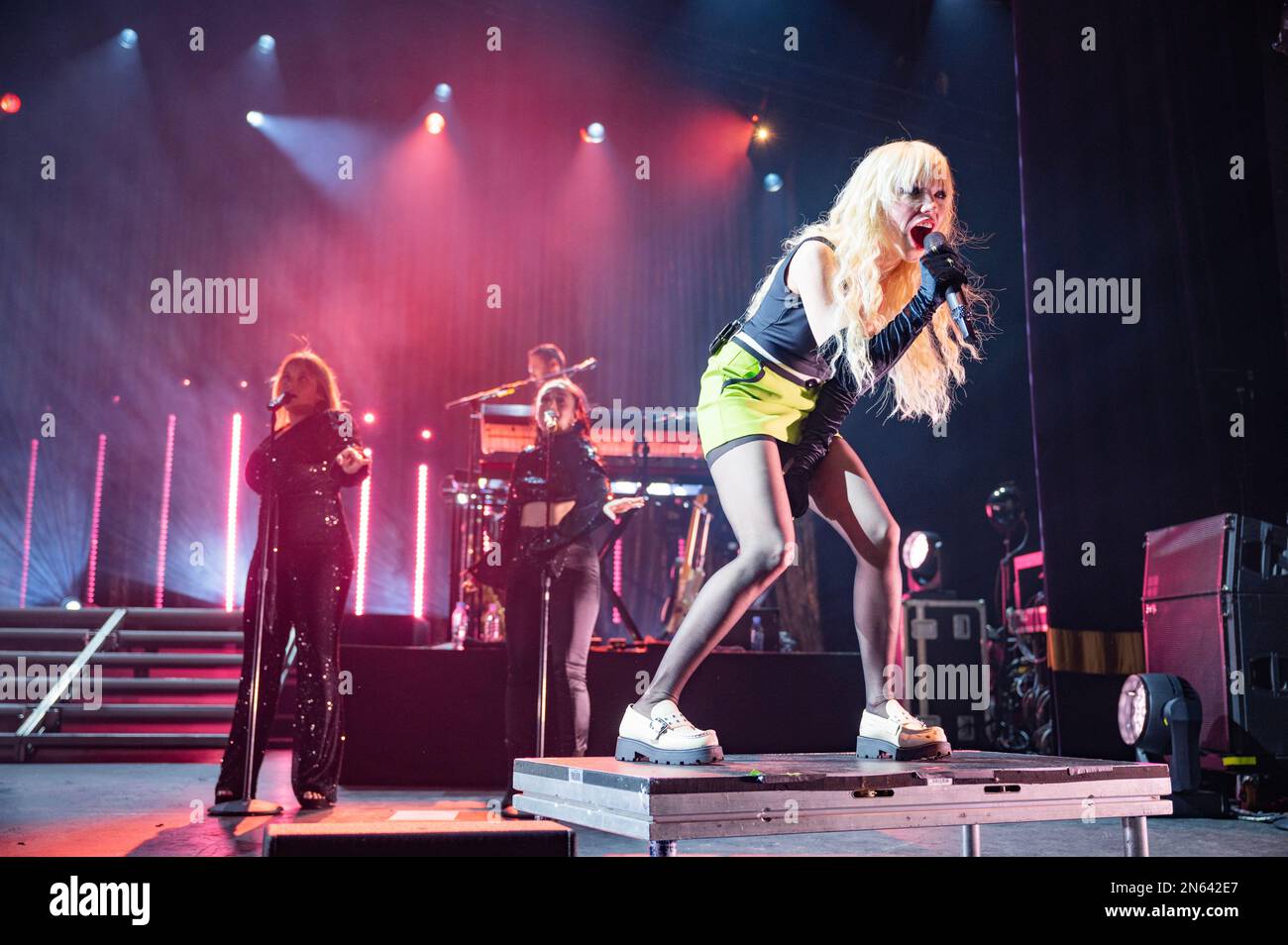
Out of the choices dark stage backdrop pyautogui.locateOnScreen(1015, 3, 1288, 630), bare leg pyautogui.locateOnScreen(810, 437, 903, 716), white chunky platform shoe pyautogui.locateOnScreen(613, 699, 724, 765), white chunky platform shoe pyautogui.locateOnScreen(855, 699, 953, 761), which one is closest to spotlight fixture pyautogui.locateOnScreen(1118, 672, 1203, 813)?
dark stage backdrop pyautogui.locateOnScreen(1015, 3, 1288, 630)

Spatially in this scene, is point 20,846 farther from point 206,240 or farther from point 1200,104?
point 206,240

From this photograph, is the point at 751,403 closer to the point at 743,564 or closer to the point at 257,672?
the point at 743,564

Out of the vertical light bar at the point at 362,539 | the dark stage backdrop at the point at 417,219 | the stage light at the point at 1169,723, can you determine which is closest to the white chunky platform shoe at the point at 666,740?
the stage light at the point at 1169,723

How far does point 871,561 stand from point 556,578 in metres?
2.04

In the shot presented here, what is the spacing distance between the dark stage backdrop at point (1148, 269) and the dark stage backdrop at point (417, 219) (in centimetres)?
224

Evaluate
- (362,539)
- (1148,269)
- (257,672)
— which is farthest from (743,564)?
(362,539)

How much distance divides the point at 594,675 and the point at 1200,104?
203 inches

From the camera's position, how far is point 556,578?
4633mm

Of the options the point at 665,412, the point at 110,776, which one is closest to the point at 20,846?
the point at 110,776

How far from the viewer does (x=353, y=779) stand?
5535 mm

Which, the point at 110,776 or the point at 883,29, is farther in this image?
the point at 883,29

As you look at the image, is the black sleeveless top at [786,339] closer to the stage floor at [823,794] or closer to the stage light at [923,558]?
the stage floor at [823,794]

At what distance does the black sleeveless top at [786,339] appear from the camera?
275cm
